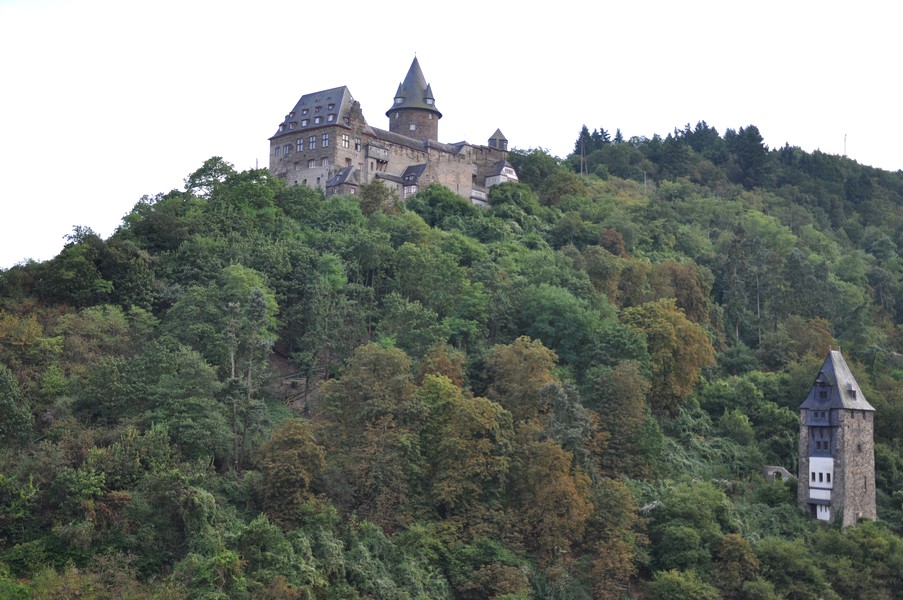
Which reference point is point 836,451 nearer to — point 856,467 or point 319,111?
point 856,467

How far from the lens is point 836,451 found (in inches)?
2266

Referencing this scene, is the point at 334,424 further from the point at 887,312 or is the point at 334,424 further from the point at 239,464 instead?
the point at 887,312

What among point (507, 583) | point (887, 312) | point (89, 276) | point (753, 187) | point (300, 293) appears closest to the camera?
point (507, 583)

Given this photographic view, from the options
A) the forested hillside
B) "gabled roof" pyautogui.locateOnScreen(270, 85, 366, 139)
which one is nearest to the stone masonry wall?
the forested hillside

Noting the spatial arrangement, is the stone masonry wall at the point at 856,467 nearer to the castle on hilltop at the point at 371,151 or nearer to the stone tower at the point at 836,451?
the stone tower at the point at 836,451

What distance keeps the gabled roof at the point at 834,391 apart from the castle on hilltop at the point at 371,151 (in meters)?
31.7

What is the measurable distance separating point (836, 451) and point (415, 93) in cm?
4690

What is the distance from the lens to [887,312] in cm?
8569

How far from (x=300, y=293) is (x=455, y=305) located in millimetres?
7454

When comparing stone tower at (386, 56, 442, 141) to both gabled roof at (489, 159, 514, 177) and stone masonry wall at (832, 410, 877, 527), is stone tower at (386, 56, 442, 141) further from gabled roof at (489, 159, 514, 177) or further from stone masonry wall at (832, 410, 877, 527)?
stone masonry wall at (832, 410, 877, 527)

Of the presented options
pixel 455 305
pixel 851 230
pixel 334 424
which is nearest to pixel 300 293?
pixel 455 305

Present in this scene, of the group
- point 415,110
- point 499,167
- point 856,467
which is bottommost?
point 856,467

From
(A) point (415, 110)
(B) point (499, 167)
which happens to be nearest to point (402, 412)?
(B) point (499, 167)

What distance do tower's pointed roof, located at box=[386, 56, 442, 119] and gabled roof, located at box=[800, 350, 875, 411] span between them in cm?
4215
